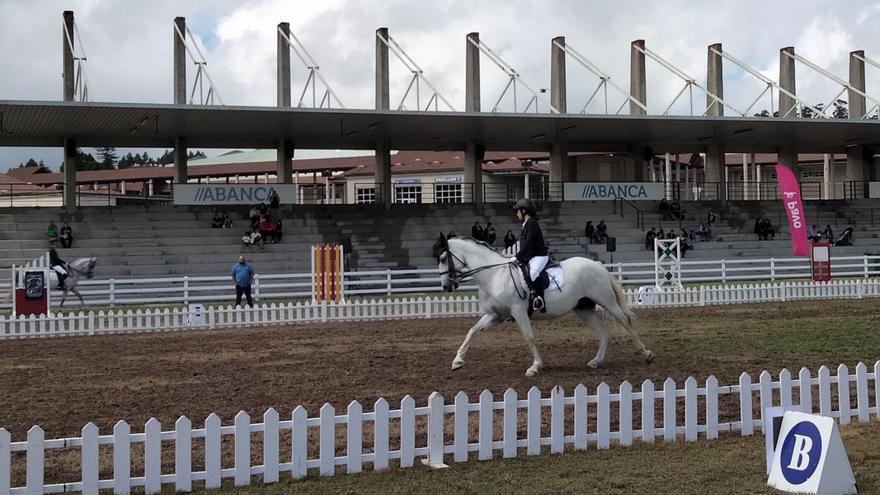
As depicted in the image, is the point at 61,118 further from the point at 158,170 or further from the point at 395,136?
the point at 158,170

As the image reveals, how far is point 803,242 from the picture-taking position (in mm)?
31188

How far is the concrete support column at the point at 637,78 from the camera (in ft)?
158

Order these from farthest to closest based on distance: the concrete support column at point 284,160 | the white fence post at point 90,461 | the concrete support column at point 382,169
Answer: the concrete support column at point 382,169 < the concrete support column at point 284,160 < the white fence post at point 90,461

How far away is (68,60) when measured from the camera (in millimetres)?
39094

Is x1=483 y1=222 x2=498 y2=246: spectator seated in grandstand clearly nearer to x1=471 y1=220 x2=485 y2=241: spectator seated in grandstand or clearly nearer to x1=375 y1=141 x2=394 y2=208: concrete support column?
x1=471 y1=220 x2=485 y2=241: spectator seated in grandstand

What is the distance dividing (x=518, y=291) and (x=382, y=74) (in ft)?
106

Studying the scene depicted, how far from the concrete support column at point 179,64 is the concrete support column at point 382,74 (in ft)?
28.5

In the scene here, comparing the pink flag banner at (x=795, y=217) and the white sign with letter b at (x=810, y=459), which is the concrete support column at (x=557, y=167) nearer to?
the pink flag banner at (x=795, y=217)

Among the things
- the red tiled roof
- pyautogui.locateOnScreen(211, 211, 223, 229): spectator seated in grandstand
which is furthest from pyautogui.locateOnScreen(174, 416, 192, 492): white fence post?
the red tiled roof

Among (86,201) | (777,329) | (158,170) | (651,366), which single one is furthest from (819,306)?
(158,170)

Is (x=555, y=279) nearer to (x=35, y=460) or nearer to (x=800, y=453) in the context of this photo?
(x=800, y=453)

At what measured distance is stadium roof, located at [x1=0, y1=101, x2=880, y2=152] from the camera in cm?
3659

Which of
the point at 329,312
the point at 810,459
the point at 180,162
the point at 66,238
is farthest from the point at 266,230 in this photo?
the point at 810,459

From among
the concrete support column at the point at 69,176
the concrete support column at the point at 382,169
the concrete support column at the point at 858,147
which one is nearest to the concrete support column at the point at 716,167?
the concrete support column at the point at 858,147
